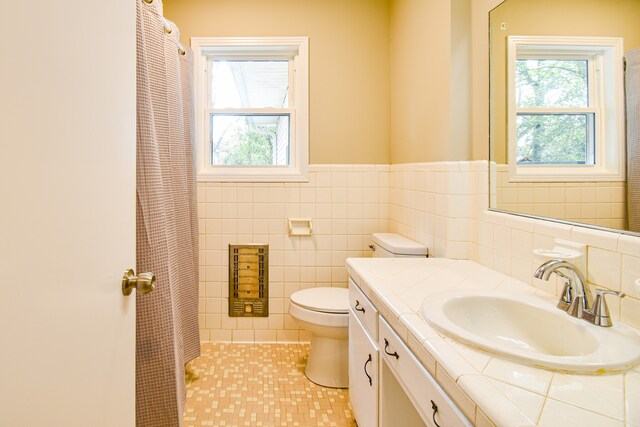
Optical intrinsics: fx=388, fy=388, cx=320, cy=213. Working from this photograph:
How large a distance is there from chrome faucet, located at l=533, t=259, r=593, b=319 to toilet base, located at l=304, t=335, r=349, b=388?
128cm

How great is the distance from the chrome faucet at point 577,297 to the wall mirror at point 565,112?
0.57ft

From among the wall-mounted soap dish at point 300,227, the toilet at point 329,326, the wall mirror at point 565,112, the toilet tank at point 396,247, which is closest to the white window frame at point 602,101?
the wall mirror at point 565,112

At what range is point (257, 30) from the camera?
271cm

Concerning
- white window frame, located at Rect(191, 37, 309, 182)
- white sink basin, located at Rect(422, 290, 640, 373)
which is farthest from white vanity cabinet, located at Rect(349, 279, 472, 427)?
white window frame, located at Rect(191, 37, 309, 182)

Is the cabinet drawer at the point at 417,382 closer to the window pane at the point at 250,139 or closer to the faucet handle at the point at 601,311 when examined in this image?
the faucet handle at the point at 601,311

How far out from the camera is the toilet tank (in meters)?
2.11

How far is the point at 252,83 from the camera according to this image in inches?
113

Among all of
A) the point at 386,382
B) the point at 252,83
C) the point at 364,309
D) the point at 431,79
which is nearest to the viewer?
the point at 386,382

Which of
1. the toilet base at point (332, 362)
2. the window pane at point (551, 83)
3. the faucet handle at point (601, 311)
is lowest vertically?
the toilet base at point (332, 362)

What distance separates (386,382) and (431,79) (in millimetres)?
1521

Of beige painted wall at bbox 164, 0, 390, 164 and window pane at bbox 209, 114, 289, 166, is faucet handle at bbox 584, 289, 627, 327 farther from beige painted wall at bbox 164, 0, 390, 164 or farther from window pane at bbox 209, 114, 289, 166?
window pane at bbox 209, 114, 289, 166

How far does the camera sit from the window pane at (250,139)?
2.86m

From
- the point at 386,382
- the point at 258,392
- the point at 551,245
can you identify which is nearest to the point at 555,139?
the point at 551,245

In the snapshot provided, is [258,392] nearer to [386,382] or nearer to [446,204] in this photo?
[386,382]
